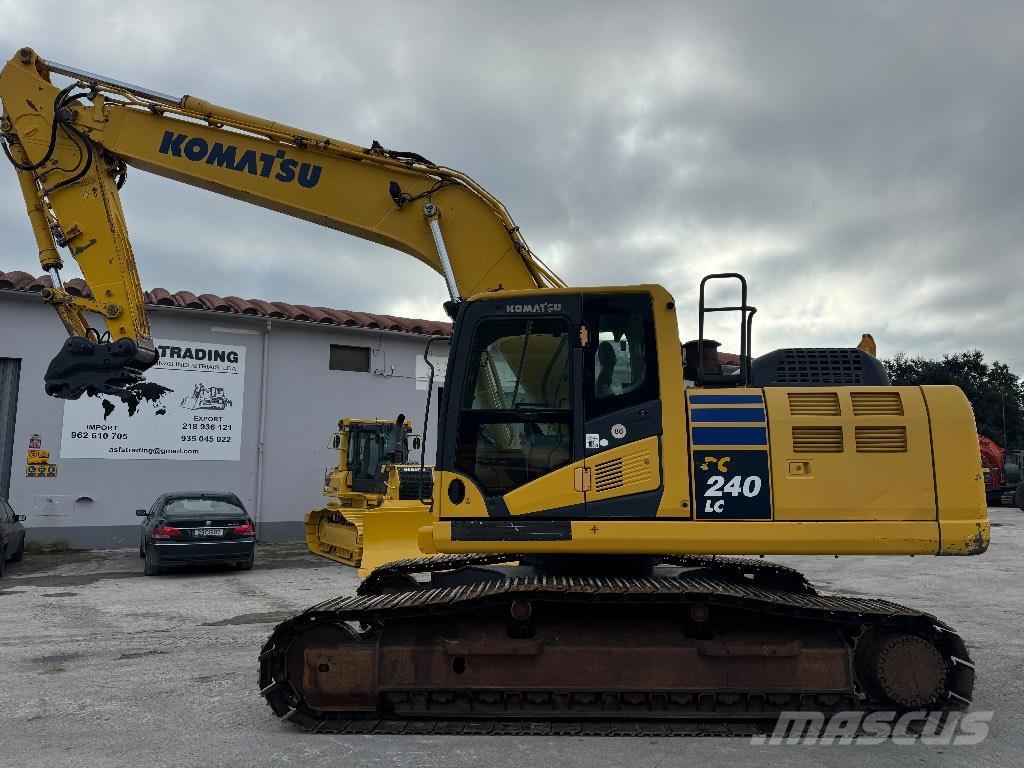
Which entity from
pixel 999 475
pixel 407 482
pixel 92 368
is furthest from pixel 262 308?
pixel 999 475

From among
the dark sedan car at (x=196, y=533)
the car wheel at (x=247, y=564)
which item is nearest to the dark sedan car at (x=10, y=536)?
the dark sedan car at (x=196, y=533)

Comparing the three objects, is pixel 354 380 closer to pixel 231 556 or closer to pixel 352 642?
pixel 231 556

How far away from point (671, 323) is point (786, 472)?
1.22 m

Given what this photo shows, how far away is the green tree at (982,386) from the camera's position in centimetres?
4250

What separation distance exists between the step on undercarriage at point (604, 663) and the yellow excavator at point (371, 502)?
14.4 feet

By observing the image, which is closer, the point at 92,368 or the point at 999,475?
the point at 92,368

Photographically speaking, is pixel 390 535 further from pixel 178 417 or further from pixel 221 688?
pixel 178 417

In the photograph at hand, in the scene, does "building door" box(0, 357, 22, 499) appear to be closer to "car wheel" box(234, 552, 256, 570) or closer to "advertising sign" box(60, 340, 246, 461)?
"advertising sign" box(60, 340, 246, 461)

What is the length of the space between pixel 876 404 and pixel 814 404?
405 mm

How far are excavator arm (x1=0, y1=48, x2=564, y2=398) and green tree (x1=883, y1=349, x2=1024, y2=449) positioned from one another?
41.2 m

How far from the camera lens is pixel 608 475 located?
15.4ft

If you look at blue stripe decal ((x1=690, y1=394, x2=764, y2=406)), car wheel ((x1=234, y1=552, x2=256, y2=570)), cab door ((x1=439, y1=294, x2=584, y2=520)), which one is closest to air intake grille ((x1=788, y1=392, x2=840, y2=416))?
blue stripe decal ((x1=690, y1=394, x2=764, y2=406))

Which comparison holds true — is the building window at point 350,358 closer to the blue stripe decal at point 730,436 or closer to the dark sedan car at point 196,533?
the dark sedan car at point 196,533

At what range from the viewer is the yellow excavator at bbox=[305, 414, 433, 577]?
10469 mm
